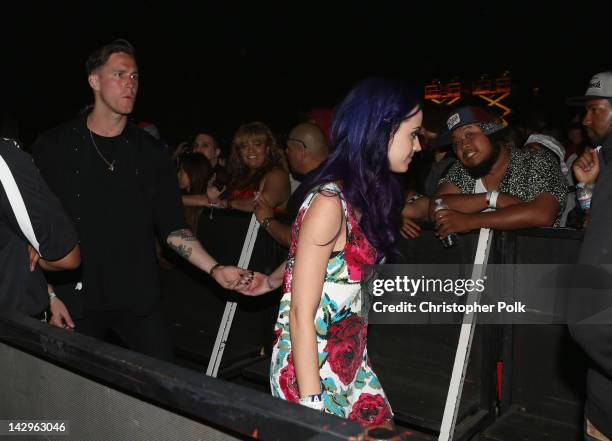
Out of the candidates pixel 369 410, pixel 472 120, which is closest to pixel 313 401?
pixel 369 410

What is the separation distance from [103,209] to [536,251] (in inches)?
103

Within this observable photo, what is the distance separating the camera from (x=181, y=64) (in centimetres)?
1814

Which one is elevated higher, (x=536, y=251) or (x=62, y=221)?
(x=536, y=251)

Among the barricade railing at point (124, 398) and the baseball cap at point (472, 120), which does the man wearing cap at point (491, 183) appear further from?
the barricade railing at point (124, 398)

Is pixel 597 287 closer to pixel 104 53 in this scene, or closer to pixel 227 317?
pixel 104 53

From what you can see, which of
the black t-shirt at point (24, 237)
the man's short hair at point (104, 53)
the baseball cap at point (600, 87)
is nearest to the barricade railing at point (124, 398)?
the black t-shirt at point (24, 237)

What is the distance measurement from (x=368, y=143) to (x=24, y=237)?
53.5 inches

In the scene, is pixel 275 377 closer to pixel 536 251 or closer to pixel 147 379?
pixel 147 379

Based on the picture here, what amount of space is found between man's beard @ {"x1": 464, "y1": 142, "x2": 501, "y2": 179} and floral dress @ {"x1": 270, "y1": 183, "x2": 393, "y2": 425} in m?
2.43

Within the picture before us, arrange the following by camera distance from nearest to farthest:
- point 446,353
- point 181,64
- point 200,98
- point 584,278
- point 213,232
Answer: point 584,278 → point 446,353 → point 213,232 → point 181,64 → point 200,98

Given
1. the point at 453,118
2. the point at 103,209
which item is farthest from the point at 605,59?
the point at 103,209

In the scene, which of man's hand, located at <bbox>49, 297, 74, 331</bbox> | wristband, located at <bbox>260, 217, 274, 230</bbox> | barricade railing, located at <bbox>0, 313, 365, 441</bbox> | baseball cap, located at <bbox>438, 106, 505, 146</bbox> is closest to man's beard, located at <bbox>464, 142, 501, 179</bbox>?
baseball cap, located at <bbox>438, 106, 505, 146</bbox>

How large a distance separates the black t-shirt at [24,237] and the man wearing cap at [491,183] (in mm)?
2482

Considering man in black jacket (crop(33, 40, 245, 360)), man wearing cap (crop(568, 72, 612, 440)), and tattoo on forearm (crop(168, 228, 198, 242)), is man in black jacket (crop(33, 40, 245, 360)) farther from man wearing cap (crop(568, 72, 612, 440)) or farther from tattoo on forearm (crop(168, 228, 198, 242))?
man wearing cap (crop(568, 72, 612, 440))
